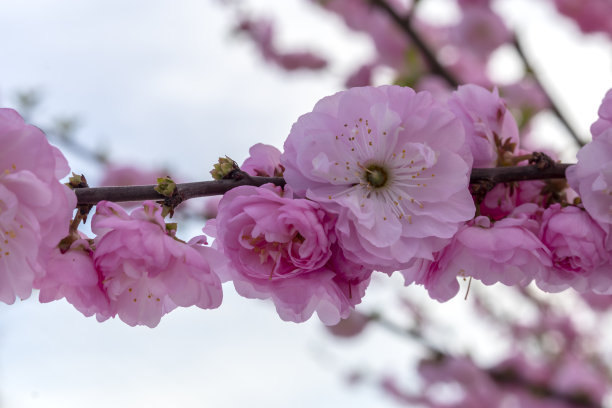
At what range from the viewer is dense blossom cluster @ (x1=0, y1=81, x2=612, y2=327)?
0.65m

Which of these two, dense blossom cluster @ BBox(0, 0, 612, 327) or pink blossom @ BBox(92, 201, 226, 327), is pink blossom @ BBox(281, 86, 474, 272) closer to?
dense blossom cluster @ BBox(0, 0, 612, 327)

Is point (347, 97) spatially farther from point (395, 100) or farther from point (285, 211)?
point (285, 211)

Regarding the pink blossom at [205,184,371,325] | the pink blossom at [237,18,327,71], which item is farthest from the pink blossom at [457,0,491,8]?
the pink blossom at [205,184,371,325]

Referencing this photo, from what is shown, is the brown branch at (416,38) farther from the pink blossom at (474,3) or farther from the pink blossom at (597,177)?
the pink blossom at (597,177)

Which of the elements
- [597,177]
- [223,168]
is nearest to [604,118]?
[597,177]

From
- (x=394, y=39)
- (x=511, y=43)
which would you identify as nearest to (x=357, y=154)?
(x=511, y=43)

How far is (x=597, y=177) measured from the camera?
0.71 meters

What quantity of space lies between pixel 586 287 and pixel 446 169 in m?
0.28

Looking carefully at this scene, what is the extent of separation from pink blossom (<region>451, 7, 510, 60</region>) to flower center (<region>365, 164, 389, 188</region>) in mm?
2226

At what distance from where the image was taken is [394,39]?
10.6ft

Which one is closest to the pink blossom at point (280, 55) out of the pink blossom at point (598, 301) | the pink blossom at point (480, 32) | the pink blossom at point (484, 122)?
the pink blossom at point (480, 32)

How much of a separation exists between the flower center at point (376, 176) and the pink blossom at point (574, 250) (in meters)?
0.22

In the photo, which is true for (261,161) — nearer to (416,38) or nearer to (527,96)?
(416,38)

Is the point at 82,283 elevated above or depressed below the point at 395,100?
below
